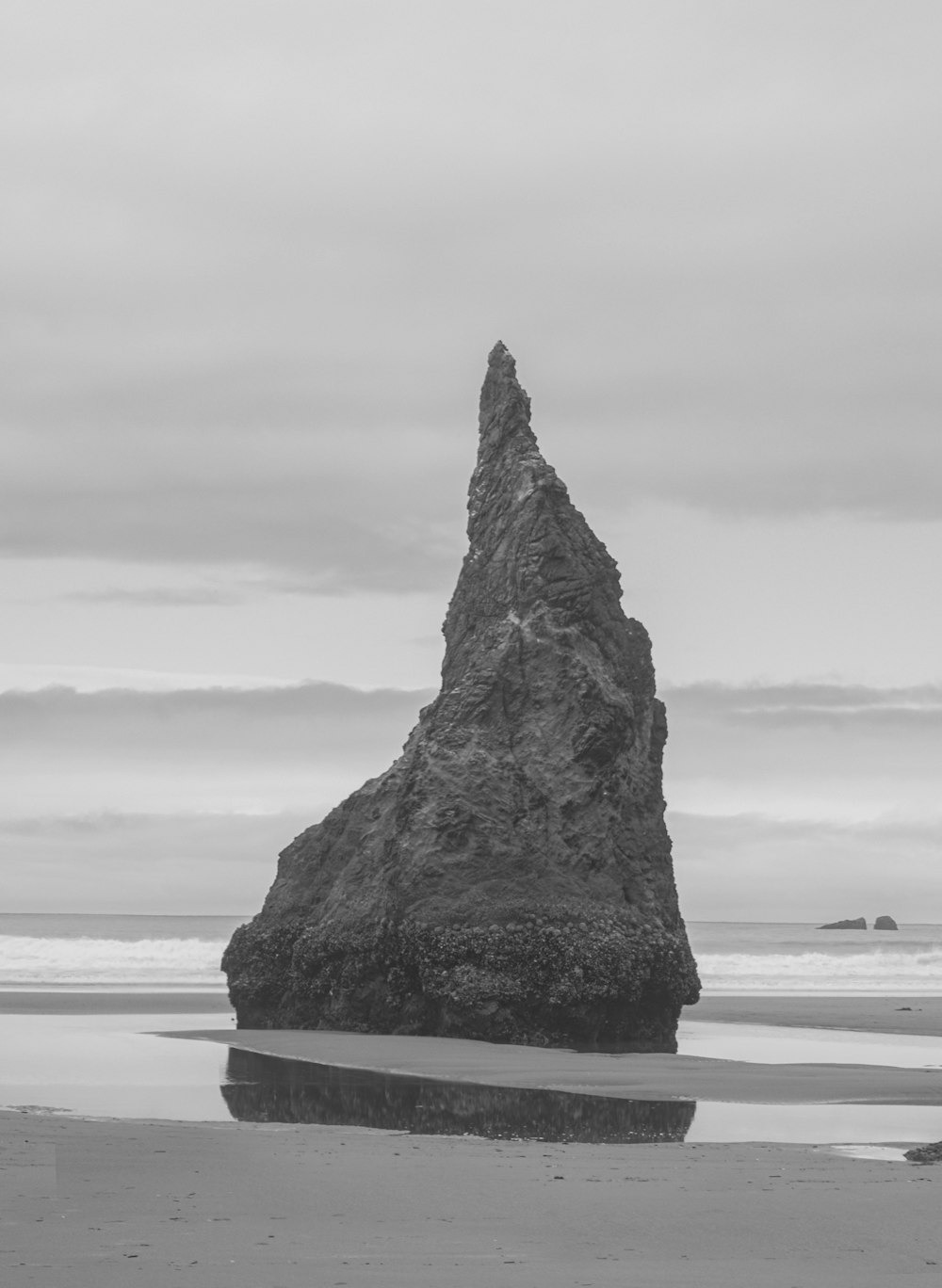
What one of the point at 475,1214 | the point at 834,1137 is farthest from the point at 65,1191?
the point at 834,1137

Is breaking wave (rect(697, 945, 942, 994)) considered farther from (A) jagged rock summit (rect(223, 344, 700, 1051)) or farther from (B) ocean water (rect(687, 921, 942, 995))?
(A) jagged rock summit (rect(223, 344, 700, 1051))

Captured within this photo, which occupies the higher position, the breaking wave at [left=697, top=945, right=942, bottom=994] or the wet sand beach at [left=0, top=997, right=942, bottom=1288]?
the wet sand beach at [left=0, top=997, right=942, bottom=1288]

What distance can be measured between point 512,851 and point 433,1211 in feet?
59.2

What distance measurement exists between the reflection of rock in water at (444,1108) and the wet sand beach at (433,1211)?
3.23ft

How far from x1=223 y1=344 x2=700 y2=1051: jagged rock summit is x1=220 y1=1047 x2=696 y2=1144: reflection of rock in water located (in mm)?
6358

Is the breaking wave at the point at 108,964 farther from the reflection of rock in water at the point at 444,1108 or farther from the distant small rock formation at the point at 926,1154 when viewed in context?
the distant small rock formation at the point at 926,1154

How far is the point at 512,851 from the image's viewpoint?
93.1 ft

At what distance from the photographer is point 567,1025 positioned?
1082 inches

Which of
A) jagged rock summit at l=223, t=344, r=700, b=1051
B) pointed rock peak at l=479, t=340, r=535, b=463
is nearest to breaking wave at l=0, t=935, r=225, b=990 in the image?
jagged rock summit at l=223, t=344, r=700, b=1051

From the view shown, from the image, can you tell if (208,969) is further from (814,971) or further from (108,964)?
(814,971)

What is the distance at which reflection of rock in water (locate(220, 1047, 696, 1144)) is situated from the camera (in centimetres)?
1577

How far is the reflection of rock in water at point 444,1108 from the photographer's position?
15773 mm

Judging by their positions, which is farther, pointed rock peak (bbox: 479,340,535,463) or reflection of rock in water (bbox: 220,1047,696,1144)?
pointed rock peak (bbox: 479,340,535,463)

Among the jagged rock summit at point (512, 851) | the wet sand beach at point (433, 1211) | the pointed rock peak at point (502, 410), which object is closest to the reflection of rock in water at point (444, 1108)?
the wet sand beach at point (433, 1211)
